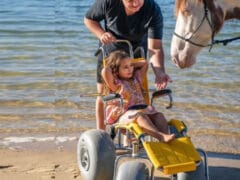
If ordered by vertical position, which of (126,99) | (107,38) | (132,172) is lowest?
(132,172)

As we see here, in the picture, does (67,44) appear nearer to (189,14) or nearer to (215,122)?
(215,122)

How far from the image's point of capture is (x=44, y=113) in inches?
281

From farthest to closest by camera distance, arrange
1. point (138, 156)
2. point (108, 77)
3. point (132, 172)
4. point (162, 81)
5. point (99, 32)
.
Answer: point (99, 32), point (162, 81), point (108, 77), point (138, 156), point (132, 172)

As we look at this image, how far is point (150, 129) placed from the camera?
452cm

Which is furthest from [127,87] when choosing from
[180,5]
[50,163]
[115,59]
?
[50,163]

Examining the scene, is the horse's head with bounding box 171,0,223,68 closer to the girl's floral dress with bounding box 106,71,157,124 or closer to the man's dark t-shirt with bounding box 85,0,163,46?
the man's dark t-shirt with bounding box 85,0,163,46

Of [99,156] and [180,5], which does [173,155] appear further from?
[180,5]

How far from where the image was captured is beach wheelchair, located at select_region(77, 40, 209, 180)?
4.10 m

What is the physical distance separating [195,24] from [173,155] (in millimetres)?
1392

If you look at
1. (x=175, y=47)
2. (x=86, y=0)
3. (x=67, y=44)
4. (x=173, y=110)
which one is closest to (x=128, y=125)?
(x=175, y=47)

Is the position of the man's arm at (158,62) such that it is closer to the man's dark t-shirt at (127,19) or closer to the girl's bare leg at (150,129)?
the man's dark t-shirt at (127,19)

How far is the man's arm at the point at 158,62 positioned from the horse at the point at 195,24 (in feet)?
0.47

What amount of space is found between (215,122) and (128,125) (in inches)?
105

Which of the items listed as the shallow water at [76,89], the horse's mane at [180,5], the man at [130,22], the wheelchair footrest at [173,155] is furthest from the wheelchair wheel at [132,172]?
the shallow water at [76,89]
